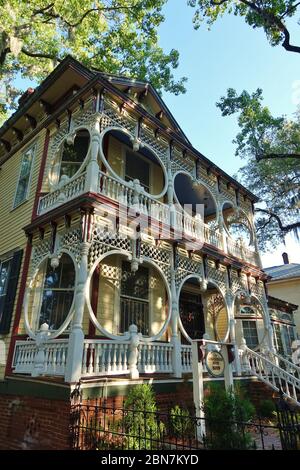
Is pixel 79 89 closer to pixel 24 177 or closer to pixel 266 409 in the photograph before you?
pixel 24 177

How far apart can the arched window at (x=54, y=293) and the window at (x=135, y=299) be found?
5.06 feet

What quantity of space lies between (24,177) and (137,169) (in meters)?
3.91

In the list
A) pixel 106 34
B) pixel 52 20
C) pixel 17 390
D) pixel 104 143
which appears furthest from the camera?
pixel 106 34

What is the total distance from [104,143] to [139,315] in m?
5.53

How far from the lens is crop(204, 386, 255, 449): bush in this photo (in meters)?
4.39

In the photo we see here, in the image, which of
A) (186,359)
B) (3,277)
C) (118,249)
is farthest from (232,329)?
(3,277)

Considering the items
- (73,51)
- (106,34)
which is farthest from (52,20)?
(106,34)

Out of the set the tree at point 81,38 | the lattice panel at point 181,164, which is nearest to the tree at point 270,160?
the tree at point 81,38

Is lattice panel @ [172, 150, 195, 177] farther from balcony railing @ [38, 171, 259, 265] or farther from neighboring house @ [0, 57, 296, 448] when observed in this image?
balcony railing @ [38, 171, 259, 265]

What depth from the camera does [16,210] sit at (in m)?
10.2

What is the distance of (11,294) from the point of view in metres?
8.63

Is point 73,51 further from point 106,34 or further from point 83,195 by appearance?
point 83,195

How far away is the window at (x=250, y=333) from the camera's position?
48.6 ft
